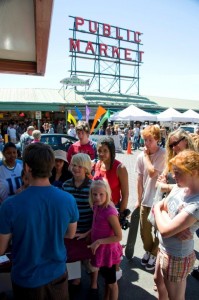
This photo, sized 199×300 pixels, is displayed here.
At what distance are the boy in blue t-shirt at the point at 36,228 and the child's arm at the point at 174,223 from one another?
0.72m

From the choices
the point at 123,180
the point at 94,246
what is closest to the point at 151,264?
the point at 123,180

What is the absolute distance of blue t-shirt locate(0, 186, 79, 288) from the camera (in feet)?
4.99

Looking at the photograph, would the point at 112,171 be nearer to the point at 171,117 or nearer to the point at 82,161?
the point at 82,161

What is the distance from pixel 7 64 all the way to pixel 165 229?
3.97 meters

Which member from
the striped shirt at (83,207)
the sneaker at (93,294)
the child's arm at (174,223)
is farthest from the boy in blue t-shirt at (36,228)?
the sneaker at (93,294)

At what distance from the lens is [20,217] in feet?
4.97

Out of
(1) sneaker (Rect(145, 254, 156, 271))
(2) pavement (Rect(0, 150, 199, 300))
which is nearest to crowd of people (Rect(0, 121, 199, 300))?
(2) pavement (Rect(0, 150, 199, 300))

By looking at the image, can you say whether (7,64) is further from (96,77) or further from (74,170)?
(96,77)

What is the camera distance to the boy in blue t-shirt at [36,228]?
1.53 meters

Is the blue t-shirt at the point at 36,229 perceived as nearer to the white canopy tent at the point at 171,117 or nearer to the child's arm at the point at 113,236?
the child's arm at the point at 113,236

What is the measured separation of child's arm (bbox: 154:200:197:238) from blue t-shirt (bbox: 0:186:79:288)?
2.36 feet

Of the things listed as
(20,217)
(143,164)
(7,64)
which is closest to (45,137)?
(7,64)

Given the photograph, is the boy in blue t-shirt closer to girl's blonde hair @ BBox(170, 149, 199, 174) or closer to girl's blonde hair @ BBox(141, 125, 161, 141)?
girl's blonde hair @ BBox(170, 149, 199, 174)

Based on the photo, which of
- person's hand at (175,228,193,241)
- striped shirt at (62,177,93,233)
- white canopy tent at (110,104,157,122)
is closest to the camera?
person's hand at (175,228,193,241)
